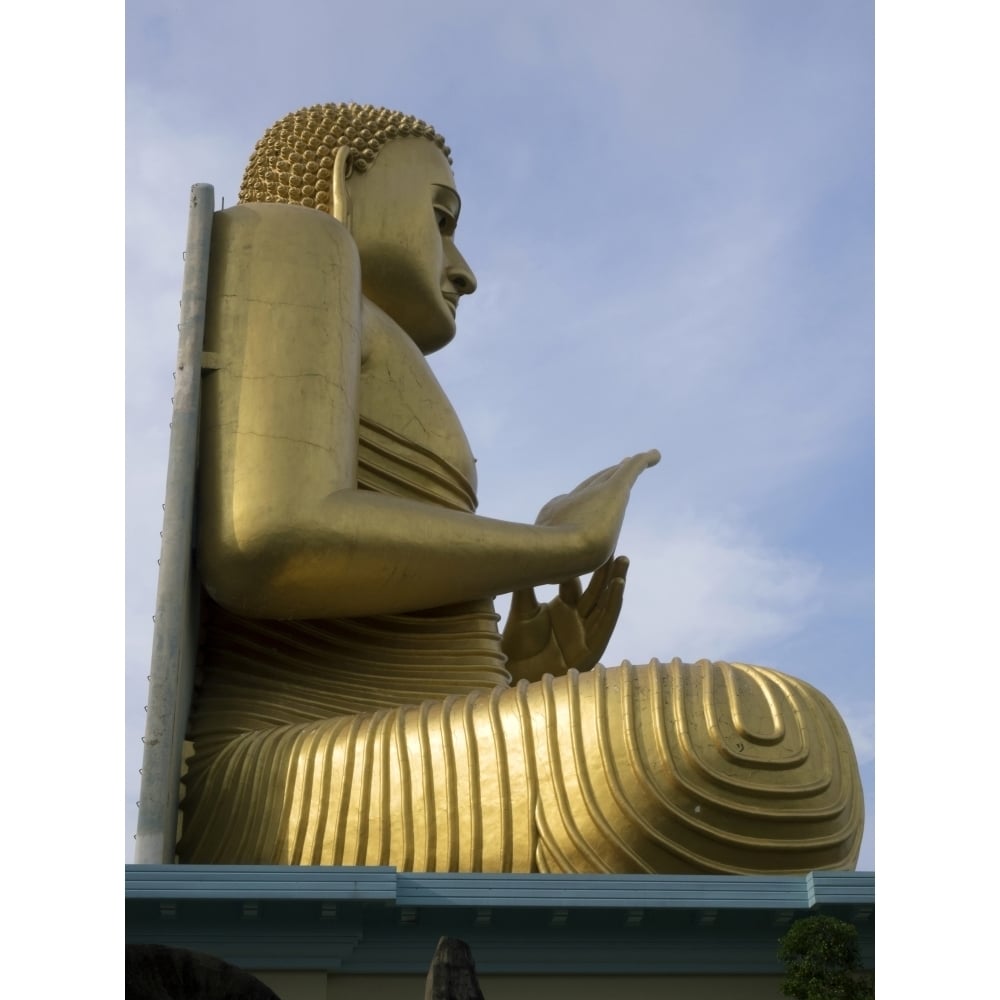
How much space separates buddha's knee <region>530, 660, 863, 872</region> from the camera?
5.70m

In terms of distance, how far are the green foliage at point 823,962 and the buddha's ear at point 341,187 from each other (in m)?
4.00

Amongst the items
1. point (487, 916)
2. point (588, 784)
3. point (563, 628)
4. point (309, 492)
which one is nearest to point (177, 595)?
point (309, 492)

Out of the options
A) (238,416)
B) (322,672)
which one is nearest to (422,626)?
(322,672)

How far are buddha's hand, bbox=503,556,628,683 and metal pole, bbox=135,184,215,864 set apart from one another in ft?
5.17

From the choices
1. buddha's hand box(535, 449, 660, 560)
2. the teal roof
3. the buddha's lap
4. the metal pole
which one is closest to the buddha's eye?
the metal pole

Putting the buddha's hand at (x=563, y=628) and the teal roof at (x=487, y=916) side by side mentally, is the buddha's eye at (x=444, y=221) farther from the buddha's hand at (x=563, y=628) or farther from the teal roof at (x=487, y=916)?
the teal roof at (x=487, y=916)

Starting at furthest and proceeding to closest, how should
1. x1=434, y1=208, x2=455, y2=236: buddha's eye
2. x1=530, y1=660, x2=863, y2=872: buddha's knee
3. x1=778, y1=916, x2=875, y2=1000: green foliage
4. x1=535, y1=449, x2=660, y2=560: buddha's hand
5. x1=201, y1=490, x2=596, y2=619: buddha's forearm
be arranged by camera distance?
x1=434, y1=208, x2=455, y2=236: buddha's eye → x1=535, y1=449, x2=660, y2=560: buddha's hand → x1=201, y1=490, x2=596, y2=619: buddha's forearm → x1=530, y1=660, x2=863, y2=872: buddha's knee → x1=778, y1=916, x2=875, y2=1000: green foliage

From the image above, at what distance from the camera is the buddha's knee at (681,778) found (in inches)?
224

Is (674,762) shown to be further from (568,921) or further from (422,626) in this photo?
(422,626)

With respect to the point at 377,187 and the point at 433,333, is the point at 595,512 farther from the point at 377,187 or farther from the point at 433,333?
the point at 377,187

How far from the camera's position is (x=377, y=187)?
7.76 meters

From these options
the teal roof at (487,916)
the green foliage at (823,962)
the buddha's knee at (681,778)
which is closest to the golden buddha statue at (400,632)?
the buddha's knee at (681,778)

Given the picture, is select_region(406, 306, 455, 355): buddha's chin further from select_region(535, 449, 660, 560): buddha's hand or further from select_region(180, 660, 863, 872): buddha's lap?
select_region(180, 660, 863, 872): buddha's lap

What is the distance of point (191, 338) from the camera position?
662cm
